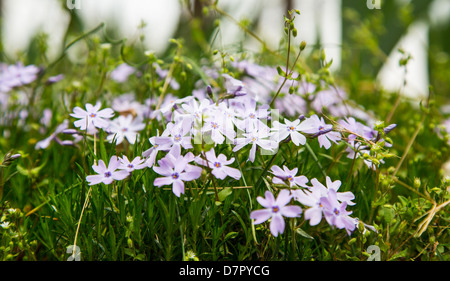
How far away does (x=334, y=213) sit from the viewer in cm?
108

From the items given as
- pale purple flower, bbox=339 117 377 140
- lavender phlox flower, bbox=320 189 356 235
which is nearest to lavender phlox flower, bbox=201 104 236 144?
lavender phlox flower, bbox=320 189 356 235

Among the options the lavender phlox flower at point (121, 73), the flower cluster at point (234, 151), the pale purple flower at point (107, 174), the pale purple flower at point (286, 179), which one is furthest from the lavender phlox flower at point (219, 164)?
the lavender phlox flower at point (121, 73)

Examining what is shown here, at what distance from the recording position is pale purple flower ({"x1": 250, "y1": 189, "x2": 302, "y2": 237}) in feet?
3.26

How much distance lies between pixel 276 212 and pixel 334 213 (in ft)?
0.59

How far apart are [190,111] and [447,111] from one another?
2.39 meters

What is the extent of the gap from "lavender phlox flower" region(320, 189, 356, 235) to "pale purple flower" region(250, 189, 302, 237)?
9 cm

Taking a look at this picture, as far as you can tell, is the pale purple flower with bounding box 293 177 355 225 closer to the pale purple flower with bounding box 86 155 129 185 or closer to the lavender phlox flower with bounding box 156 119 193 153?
the lavender phlox flower with bounding box 156 119 193 153

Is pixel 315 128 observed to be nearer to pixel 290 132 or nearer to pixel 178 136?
pixel 290 132

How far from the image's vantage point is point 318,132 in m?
1.23

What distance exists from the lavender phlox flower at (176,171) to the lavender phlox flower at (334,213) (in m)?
0.36

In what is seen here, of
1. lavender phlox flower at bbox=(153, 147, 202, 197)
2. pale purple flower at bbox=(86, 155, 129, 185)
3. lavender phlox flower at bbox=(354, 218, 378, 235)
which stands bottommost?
lavender phlox flower at bbox=(354, 218, 378, 235)

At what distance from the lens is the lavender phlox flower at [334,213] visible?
1.06 m
